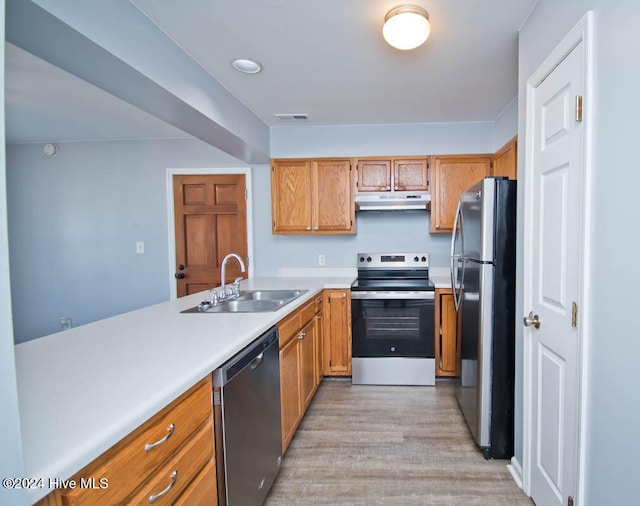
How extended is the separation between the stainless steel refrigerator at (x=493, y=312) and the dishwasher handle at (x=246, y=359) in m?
1.23

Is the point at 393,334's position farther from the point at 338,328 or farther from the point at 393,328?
the point at 338,328

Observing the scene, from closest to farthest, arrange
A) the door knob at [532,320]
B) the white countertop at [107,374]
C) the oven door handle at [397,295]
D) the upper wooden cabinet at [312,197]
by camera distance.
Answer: the white countertop at [107,374], the door knob at [532,320], the oven door handle at [397,295], the upper wooden cabinet at [312,197]

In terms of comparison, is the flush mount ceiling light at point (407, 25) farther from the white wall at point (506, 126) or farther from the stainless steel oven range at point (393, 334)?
the stainless steel oven range at point (393, 334)

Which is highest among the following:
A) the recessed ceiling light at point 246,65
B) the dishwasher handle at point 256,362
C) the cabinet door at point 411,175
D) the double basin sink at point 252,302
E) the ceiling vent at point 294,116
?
the ceiling vent at point 294,116

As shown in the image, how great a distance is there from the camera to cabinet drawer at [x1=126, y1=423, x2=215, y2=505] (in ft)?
2.84

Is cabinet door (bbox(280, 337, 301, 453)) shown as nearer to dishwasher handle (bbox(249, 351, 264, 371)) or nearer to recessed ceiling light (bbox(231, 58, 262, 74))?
dishwasher handle (bbox(249, 351, 264, 371))

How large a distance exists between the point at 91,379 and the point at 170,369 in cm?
21

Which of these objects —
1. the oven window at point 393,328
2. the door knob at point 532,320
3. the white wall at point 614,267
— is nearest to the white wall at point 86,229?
the oven window at point 393,328

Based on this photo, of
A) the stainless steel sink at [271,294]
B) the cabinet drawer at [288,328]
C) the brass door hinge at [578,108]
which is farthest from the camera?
the stainless steel sink at [271,294]

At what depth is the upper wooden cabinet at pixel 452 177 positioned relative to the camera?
329 cm

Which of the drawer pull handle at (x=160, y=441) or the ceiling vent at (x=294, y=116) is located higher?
the ceiling vent at (x=294, y=116)

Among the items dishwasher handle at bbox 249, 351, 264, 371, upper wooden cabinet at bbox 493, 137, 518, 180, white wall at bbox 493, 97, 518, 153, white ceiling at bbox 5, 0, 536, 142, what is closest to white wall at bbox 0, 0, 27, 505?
dishwasher handle at bbox 249, 351, 264, 371

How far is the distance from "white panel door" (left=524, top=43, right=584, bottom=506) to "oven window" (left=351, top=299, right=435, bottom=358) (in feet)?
4.46

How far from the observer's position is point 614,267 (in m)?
1.03
